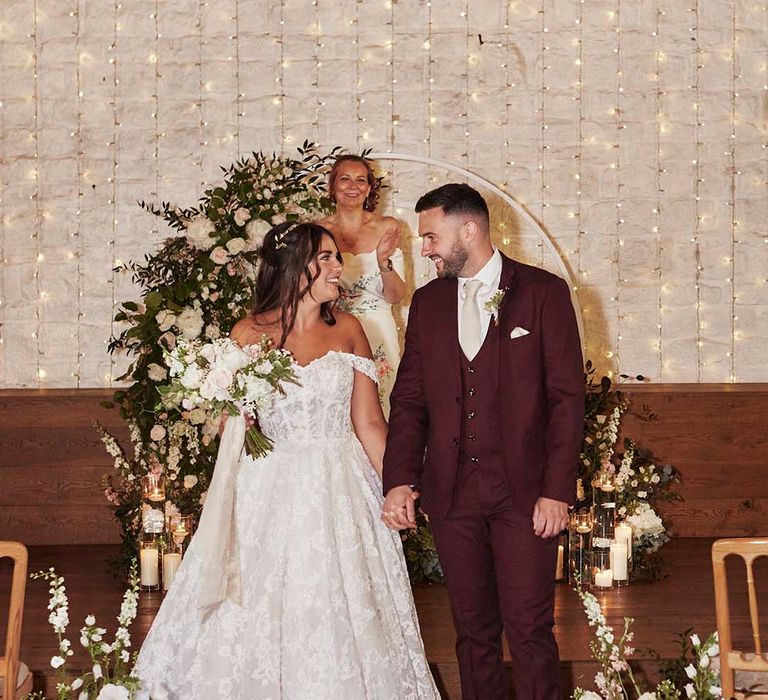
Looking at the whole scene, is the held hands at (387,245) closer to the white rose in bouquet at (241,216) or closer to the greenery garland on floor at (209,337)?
the greenery garland on floor at (209,337)

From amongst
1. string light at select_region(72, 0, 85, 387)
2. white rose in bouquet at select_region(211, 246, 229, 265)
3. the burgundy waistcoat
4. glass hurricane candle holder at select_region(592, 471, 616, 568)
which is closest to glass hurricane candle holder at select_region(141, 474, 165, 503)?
white rose in bouquet at select_region(211, 246, 229, 265)

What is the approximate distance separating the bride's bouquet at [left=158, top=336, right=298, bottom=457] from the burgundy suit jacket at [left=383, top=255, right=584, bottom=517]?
0.41 metres

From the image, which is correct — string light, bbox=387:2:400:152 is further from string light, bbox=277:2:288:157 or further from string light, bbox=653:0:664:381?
string light, bbox=653:0:664:381

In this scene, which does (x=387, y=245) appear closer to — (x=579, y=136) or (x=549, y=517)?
(x=579, y=136)

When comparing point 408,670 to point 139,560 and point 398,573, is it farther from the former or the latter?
point 139,560

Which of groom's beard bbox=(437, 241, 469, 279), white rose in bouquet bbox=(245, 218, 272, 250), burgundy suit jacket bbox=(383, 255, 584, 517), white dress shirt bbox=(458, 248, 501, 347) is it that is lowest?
burgundy suit jacket bbox=(383, 255, 584, 517)

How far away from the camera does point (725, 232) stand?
668 cm

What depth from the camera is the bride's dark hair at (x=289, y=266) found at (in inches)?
137

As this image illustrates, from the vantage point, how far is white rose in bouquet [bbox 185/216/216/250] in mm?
4715

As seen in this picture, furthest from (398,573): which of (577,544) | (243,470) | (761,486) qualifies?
(761,486)

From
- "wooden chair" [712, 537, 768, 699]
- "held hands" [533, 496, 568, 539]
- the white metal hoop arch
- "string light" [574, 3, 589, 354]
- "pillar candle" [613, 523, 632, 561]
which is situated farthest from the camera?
"string light" [574, 3, 589, 354]

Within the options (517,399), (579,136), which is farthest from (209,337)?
(579,136)

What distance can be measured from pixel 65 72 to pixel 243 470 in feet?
12.8

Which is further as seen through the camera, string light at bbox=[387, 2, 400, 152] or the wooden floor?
string light at bbox=[387, 2, 400, 152]
